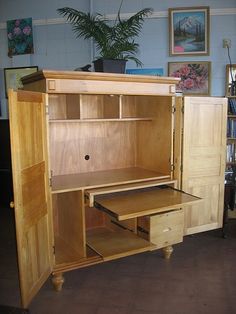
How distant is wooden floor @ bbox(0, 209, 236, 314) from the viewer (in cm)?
226

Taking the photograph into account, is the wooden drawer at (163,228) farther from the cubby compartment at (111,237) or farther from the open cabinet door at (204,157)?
the open cabinet door at (204,157)

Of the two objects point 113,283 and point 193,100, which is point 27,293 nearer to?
point 113,283

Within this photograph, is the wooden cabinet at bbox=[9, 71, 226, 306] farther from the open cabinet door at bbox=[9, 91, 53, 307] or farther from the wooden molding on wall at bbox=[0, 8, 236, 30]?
the wooden molding on wall at bbox=[0, 8, 236, 30]

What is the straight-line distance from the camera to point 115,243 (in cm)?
282

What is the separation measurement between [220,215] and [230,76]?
77.4 inches

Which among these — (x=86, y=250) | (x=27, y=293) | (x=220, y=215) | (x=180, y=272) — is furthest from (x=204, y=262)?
Answer: (x=27, y=293)

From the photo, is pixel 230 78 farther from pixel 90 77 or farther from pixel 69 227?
pixel 69 227

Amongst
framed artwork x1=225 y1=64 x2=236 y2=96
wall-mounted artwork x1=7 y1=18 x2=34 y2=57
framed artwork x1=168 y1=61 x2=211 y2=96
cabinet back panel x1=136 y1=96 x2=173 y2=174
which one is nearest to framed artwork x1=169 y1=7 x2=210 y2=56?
framed artwork x1=168 y1=61 x2=211 y2=96

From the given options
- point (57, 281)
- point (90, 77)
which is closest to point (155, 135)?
point (90, 77)

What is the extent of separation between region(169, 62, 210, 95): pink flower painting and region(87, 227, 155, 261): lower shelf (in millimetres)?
2232

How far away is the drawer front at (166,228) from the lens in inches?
107

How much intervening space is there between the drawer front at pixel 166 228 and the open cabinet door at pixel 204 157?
7.2 inches

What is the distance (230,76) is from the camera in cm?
418

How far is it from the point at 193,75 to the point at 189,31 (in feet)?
1.85
